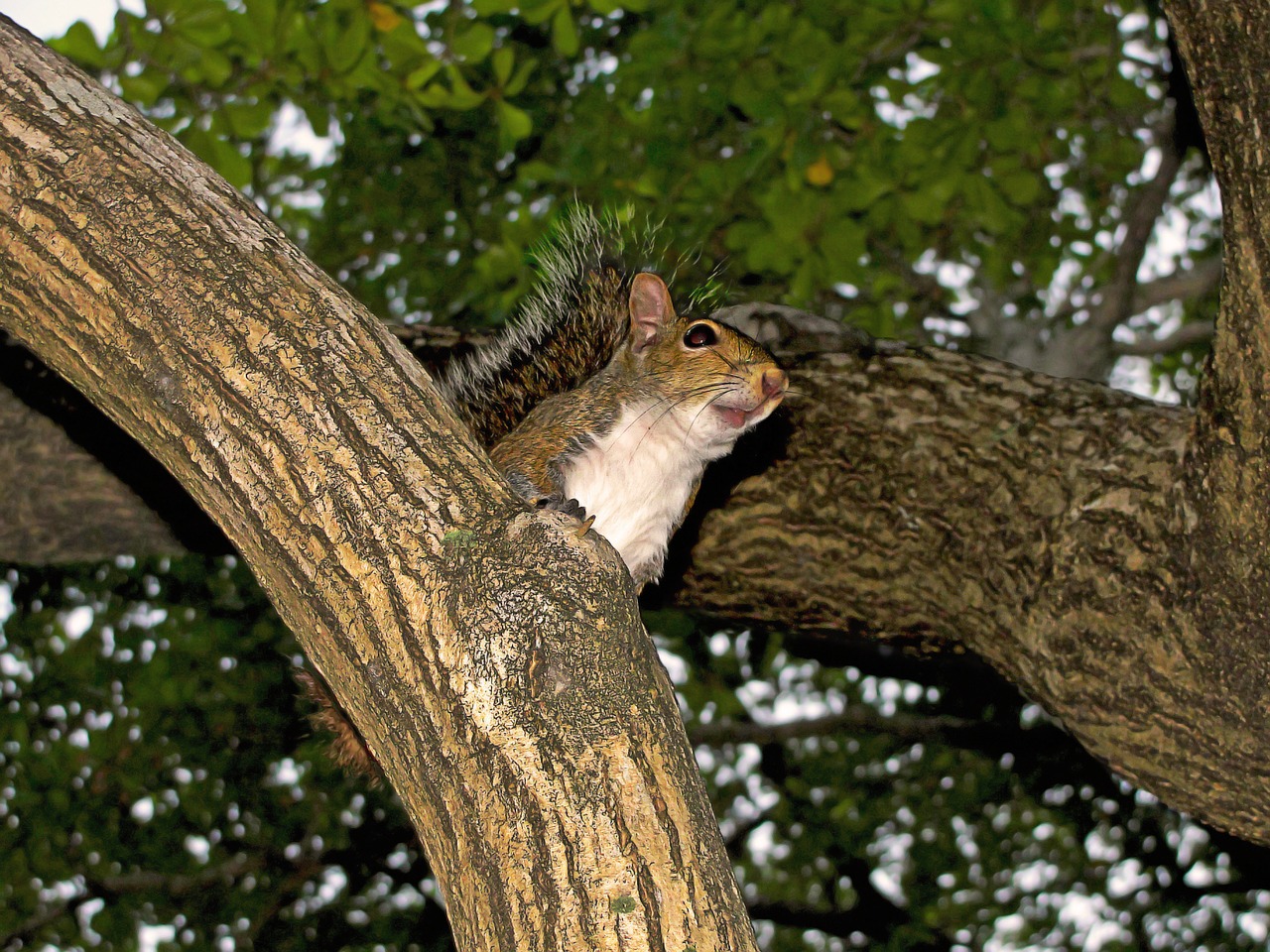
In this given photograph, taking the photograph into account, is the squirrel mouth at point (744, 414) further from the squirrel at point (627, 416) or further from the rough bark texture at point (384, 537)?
the rough bark texture at point (384, 537)

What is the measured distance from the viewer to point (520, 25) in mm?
5078

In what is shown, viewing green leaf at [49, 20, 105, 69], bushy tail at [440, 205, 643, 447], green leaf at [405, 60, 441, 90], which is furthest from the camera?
green leaf at [405, 60, 441, 90]

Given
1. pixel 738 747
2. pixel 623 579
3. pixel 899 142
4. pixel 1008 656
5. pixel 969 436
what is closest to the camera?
pixel 623 579

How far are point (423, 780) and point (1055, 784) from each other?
461 centimetres

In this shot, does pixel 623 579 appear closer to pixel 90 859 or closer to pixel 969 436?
pixel 969 436

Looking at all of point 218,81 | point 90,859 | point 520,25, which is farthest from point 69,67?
point 90,859

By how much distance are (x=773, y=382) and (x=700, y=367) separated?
203mm

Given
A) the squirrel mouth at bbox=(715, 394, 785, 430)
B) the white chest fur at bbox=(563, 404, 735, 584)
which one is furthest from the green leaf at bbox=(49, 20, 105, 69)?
the squirrel mouth at bbox=(715, 394, 785, 430)

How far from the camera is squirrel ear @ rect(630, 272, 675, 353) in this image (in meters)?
2.75

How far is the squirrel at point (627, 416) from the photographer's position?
246 centimetres

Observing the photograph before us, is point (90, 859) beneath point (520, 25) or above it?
beneath

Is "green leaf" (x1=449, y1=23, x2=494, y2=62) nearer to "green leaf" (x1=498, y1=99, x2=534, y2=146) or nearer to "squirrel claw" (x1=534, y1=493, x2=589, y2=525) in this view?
"green leaf" (x1=498, y1=99, x2=534, y2=146)

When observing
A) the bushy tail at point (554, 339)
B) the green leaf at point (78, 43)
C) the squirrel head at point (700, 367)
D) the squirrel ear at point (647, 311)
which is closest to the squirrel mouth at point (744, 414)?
the squirrel head at point (700, 367)

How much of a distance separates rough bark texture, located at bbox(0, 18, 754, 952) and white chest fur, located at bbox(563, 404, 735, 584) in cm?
99
